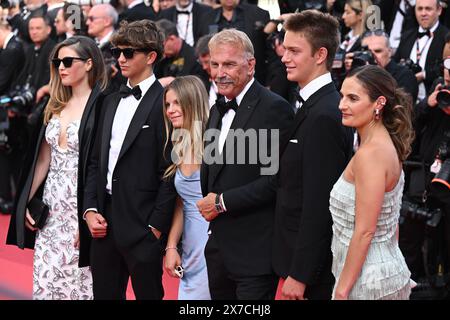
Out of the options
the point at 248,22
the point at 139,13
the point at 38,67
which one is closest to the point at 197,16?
the point at 139,13

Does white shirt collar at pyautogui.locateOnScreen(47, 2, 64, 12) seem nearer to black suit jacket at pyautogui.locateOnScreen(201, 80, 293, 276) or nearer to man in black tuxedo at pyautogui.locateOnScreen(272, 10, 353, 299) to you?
black suit jacket at pyautogui.locateOnScreen(201, 80, 293, 276)

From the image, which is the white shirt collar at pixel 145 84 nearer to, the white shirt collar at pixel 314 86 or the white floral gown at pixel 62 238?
the white floral gown at pixel 62 238

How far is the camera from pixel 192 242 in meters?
4.32

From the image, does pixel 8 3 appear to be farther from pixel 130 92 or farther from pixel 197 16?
pixel 130 92

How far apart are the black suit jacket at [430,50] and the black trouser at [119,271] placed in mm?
2872

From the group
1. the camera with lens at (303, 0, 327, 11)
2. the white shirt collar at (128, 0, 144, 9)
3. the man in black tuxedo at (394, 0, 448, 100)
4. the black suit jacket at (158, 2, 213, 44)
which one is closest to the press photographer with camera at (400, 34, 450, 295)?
the man in black tuxedo at (394, 0, 448, 100)

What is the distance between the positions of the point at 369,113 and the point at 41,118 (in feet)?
7.07

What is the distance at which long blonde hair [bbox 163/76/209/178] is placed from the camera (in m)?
4.26

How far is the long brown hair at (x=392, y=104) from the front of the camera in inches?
131

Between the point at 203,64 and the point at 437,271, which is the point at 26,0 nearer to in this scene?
the point at 203,64

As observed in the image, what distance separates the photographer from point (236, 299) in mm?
3900

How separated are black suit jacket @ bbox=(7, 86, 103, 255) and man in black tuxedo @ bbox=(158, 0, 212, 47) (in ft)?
12.1

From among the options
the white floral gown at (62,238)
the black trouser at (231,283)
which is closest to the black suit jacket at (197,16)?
the white floral gown at (62,238)
